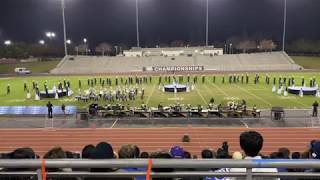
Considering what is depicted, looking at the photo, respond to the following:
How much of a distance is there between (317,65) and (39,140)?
6276 cm

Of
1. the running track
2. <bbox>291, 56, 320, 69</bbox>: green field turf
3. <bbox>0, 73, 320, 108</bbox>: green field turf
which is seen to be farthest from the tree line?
the running track

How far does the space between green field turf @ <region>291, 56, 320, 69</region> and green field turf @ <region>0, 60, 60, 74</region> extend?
48813 mm

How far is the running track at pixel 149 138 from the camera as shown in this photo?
17.0 m

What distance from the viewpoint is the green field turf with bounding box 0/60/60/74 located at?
7356 centimetres

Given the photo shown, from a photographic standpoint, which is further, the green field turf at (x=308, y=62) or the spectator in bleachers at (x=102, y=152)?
the green field turf at (x=308, y=62)

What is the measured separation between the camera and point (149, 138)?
18359 mm

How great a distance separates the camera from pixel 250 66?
69812 millimetres

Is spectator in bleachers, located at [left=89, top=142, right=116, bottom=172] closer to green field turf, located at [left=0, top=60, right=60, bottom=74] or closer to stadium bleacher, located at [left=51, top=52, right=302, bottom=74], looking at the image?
stadium bleacher, located at [left=51, top=52, right=302, bottom=74]

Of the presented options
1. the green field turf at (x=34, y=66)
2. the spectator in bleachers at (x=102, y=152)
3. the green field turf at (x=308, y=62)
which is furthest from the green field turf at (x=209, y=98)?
the green field turf at (x=34, y=66)

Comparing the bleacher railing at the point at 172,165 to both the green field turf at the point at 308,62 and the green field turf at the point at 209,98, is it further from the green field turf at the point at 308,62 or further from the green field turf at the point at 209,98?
the green field turf at the point at 308,62

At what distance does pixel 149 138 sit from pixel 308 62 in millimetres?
63195

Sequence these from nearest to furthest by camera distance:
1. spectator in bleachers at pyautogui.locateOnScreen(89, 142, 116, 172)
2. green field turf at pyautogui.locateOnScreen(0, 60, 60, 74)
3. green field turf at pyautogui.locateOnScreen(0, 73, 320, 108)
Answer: spectator in bleachers at pyautogui.locateOnScreen(89, 142, 116, 172), green field turf at pyautogui.locateOnScreen(0, 73, 320, 108), green field turf at pyautogui.locateOnScreen(0, 60, 60, 74)

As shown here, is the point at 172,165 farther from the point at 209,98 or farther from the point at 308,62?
the point at 308,62

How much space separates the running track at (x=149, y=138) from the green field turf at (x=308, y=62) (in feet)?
177
